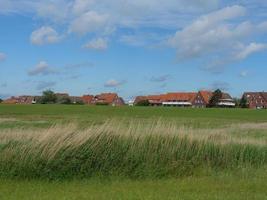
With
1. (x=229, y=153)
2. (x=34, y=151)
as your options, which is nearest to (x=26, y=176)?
(x=34, y=151)

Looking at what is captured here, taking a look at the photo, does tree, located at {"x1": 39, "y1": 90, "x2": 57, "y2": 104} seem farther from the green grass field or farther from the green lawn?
the green grass field

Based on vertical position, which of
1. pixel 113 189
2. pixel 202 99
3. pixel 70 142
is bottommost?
pixel 113 189

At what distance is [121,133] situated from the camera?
15.2m

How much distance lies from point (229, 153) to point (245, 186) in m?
4.11

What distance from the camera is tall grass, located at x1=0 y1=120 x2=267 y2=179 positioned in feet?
44.7

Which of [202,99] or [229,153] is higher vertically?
[202,99]

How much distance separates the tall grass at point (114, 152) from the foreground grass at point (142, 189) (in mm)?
674

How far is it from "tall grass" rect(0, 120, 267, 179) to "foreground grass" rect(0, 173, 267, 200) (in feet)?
2.21

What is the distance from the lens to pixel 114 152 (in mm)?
14586

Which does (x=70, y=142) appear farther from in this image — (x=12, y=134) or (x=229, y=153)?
(x=229, y=153)

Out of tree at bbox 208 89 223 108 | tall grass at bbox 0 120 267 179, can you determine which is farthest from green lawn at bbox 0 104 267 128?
tree at bbox 208 89 223 108

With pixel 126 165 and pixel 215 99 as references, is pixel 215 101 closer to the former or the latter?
pixel 215 99

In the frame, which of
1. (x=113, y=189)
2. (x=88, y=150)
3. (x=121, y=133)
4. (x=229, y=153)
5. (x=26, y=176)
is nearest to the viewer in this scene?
(x=113, y=189)

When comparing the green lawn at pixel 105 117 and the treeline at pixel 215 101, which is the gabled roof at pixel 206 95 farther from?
the green lawn at pixel 105 117
